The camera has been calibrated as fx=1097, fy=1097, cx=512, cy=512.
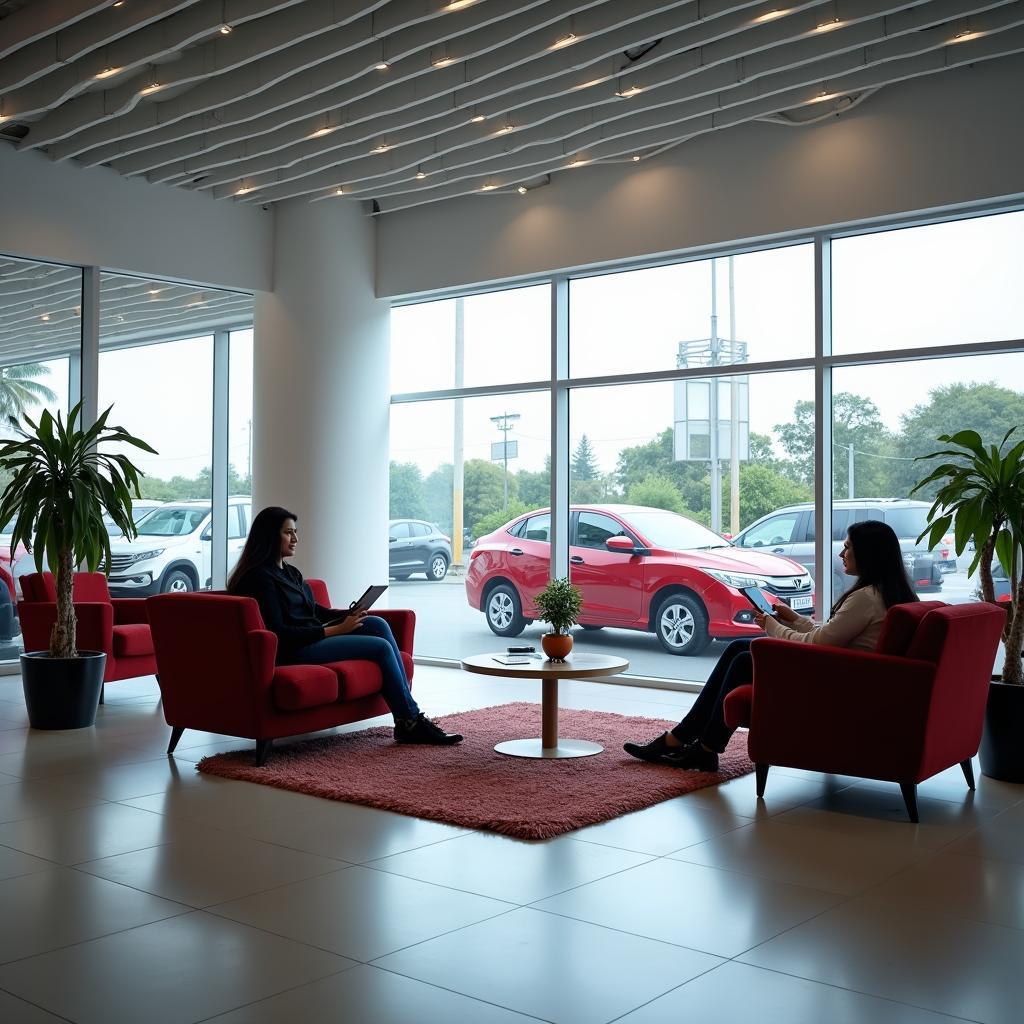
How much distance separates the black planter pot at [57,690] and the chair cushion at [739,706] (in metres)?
3.45

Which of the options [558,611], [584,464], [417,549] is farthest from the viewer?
[417,549]

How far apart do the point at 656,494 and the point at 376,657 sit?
3068 millimetres

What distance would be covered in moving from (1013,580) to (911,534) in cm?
173

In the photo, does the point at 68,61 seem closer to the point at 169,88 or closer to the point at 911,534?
the point at 169,88

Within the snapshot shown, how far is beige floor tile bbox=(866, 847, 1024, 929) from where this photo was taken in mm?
3145

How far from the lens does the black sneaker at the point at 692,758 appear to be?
4.83 m

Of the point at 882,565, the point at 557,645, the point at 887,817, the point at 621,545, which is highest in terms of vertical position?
the point at 882,565

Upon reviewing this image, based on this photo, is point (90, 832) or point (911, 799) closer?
point (90, 832)

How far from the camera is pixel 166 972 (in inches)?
104

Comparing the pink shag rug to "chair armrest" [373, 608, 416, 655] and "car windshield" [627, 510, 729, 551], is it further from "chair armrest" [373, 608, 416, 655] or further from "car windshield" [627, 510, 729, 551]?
"car windshield" [627, 510, 729, 551]

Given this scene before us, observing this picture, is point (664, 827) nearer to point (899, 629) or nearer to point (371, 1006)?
point (899, 629)

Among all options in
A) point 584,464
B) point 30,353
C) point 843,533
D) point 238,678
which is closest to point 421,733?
point 238,678

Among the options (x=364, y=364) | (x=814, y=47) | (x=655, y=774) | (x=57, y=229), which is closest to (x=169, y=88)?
(x=57, y=229)

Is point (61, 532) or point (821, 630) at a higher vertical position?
point (61, 532)
